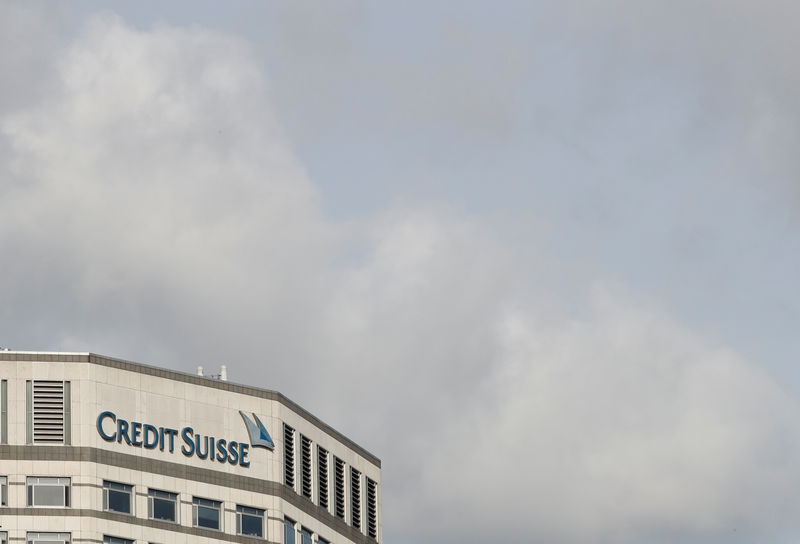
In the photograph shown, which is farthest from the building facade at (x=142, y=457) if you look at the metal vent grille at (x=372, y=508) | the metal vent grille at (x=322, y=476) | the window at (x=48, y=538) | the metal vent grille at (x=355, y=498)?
the metal vent grille at (x=372, y=508)

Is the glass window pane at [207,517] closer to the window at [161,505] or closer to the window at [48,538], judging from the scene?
the window at [161,505]

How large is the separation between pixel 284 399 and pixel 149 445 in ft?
39.0

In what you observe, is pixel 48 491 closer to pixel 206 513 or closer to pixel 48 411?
pixel 48 411

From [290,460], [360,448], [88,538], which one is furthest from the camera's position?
[360,448]

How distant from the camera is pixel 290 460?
17288cm

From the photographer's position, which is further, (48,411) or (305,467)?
(305,467)

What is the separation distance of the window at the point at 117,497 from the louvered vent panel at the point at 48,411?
13.8ft

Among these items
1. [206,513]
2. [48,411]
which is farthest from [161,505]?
[48,411]

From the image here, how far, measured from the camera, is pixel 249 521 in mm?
168875

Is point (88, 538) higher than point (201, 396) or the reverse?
the reverse

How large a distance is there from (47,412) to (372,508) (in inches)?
1278

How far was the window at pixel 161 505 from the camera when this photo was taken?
6462 inches

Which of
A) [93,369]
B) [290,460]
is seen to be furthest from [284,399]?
[93,369]

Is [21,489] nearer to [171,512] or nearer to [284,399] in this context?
[171,512]
